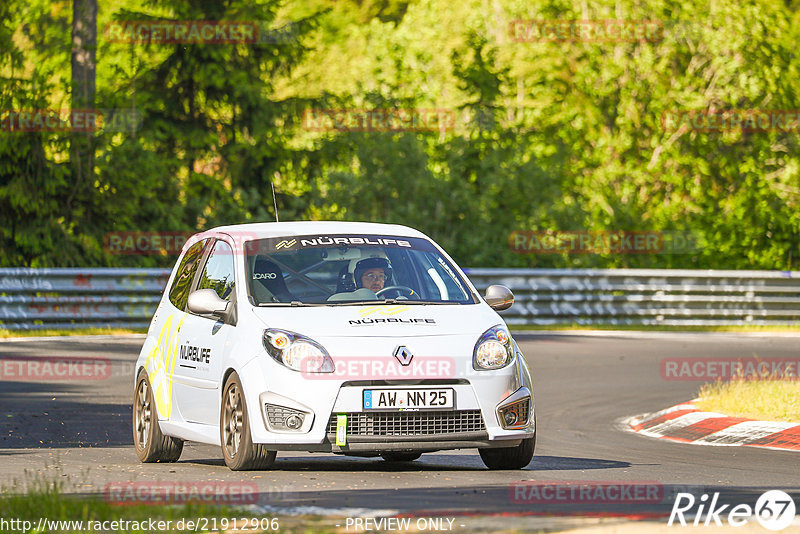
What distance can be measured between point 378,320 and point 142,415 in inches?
99.0

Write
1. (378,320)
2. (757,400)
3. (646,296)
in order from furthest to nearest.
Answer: (646,296) < (757,400) < (378,320)

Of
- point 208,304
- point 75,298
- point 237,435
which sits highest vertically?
point 208,304

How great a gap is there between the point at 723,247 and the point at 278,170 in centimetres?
1025

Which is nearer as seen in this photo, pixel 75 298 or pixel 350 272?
pixel 350 272

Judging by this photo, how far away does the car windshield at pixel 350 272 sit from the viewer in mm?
10242

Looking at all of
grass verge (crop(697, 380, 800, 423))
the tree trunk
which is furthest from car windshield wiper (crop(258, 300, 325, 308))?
the tree trunk

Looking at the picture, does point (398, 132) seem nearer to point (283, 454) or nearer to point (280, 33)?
point (280, 33)

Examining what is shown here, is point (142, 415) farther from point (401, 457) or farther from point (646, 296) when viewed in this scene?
point (646, 296)

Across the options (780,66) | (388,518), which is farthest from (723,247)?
(388,518)

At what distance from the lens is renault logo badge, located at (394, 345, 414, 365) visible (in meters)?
9.44

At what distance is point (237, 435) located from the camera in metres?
9.74

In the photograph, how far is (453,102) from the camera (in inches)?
1620

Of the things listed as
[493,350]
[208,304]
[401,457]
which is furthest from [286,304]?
[401,457]

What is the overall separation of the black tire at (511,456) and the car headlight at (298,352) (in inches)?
56.5
